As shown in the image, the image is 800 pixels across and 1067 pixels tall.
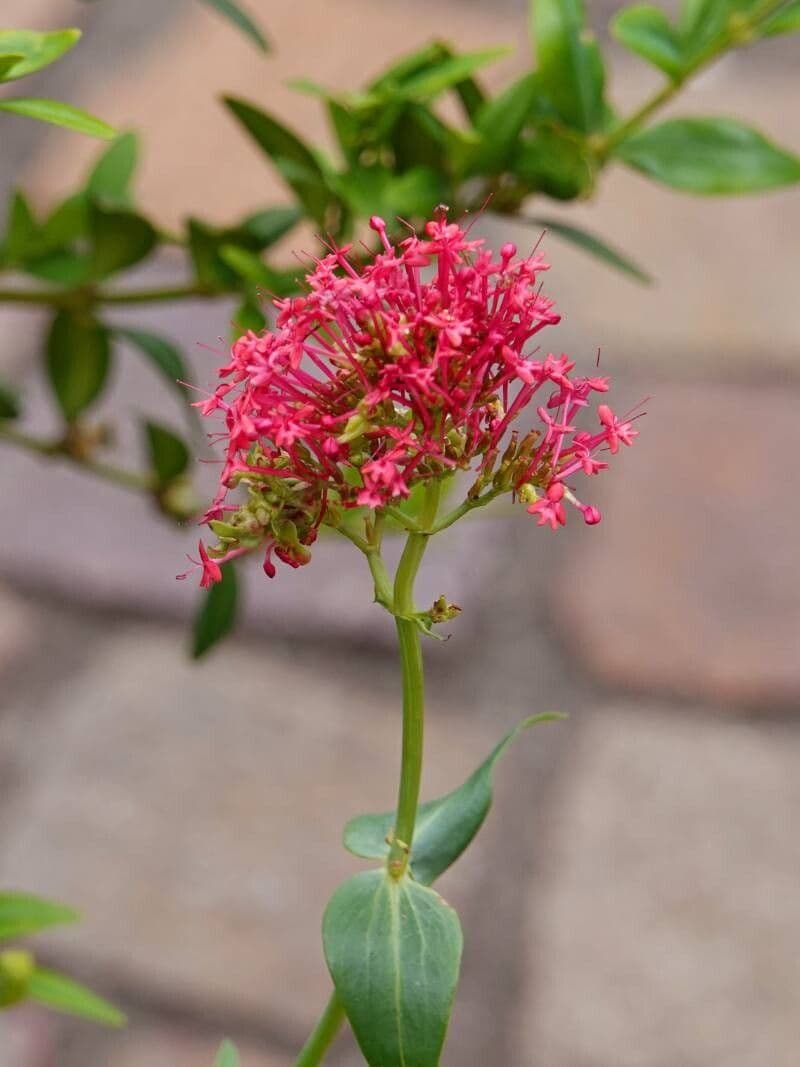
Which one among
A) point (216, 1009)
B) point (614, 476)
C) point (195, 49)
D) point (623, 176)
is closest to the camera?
point (216, 1009)

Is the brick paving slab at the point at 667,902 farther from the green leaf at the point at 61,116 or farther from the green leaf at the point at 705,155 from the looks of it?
the green leaf at the point at 61,116

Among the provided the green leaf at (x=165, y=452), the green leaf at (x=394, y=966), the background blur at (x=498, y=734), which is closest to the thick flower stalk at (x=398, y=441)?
the green leaf at (x=394, y=966)

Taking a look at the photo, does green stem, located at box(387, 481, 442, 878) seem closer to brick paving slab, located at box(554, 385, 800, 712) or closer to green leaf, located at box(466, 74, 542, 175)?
green leaf, located at box(466, 74, 542, 175)

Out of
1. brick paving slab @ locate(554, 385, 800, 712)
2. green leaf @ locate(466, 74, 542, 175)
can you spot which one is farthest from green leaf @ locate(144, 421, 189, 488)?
brick paving slab @ locate(554, 385, 800, 712)

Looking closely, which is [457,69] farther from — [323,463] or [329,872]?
[329,872]

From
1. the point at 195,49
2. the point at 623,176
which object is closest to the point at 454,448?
the point at 623,176

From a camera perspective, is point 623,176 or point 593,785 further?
point 623,176
